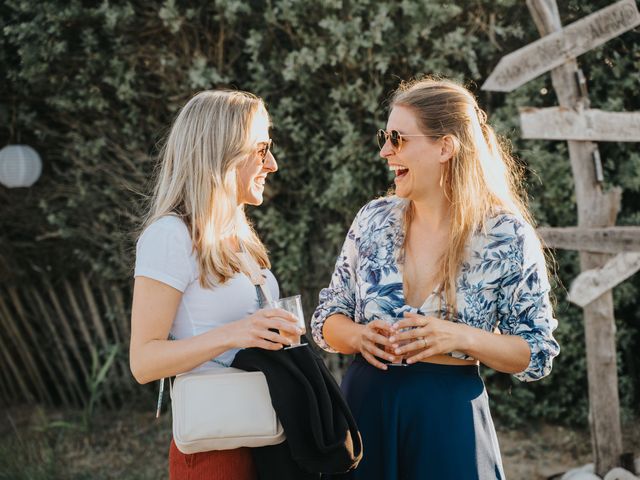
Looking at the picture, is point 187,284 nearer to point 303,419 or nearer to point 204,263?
point 204,263

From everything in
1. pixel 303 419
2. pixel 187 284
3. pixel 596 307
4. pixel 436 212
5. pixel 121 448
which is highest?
pixel 436 212

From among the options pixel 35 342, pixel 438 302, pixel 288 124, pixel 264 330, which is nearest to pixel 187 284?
pixel 264 330

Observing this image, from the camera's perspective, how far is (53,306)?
641 centimetres

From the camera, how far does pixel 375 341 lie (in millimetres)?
2129

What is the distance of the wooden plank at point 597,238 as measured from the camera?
4055 millimetres

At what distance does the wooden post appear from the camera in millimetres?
4172

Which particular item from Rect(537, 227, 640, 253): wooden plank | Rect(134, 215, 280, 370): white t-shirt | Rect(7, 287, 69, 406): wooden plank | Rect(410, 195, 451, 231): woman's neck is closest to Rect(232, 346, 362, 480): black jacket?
Rect(134, 215, 280, 370): white t-shirt

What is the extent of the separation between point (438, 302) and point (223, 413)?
0.76 m

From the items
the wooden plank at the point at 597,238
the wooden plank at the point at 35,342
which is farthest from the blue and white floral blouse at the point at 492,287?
the wooden plank at the point at 35,342

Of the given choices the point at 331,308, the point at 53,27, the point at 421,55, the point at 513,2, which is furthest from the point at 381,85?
the point at 331,308

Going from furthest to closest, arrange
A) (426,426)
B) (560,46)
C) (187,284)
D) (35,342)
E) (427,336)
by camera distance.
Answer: (35,342)
(560,46)
(426,426)
(427,336)
(187,284)

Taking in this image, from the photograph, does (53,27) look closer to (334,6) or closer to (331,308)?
(334,6)

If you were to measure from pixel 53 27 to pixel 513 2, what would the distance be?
3.10 metres

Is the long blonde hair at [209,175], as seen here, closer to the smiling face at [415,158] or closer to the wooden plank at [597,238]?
the smiling face at [415,158]
